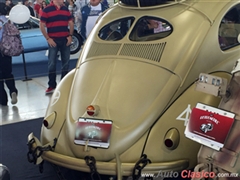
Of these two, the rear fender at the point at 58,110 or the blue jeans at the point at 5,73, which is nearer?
the rear fender at the point at 58,110

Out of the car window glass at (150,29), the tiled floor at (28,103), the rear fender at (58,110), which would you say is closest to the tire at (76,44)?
the tiled floor at (28,103)

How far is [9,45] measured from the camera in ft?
18.3

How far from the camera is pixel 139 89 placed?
10.2ft

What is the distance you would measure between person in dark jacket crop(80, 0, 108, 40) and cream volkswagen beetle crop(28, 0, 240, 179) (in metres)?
3.53

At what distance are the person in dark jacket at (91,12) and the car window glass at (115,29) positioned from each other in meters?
3.52

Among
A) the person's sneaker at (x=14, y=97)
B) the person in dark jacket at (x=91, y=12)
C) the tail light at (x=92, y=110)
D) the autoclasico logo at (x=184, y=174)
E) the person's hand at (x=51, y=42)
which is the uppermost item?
the person in dark jacket at (x=91, y=12)

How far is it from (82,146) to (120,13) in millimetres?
1609

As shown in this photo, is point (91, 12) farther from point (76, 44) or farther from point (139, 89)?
point (139, 89)

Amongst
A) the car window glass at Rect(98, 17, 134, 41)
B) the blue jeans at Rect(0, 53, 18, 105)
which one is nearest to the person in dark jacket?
the blue jeans at Rect(0, 53, 18, 105)

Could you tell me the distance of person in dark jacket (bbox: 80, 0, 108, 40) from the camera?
7207 mm

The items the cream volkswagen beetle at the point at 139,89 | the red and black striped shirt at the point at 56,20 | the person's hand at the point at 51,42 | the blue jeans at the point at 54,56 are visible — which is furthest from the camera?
the blue jeans at the point at 54,56

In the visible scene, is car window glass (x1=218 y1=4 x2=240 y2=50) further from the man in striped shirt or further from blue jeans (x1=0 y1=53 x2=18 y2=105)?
blue jeans (x1=0 y1=53 x2=18 y2=105)

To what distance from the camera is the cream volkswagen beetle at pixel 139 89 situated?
2904 millimetres

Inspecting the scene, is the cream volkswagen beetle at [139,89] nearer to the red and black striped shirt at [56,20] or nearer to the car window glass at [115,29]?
the car window glass at [115,29]
